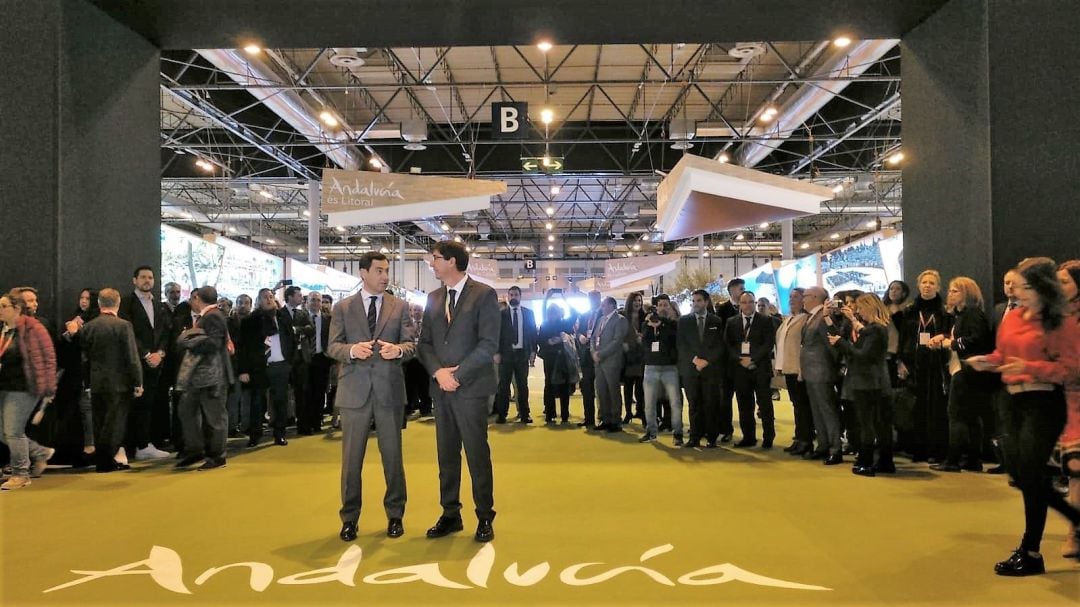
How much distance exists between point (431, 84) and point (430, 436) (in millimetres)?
5914

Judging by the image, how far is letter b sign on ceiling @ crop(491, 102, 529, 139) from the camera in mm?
10273

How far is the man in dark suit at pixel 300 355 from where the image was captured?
24.0 ft

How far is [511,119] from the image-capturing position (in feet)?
33.9

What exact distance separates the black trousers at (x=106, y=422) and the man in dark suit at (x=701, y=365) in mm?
5118

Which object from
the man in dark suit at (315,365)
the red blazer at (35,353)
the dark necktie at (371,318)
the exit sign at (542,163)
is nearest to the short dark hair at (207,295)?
the red blazer at (35,353)

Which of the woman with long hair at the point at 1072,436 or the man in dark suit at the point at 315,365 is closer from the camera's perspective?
the woman with long hair at the point at 1072,436

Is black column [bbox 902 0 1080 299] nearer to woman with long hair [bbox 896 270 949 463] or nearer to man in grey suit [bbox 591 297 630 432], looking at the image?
woman with long hair [bbox 896 270 949 463]

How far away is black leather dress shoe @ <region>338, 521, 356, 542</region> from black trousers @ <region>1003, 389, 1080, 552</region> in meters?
3.47

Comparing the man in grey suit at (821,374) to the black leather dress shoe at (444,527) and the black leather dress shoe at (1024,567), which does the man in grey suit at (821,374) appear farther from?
the black leather dress shoe at (444,527)

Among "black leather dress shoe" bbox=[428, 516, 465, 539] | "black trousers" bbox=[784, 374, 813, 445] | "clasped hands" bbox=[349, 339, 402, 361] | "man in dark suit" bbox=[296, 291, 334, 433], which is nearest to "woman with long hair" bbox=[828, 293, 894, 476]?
"black trousers" bbox=[784, 374, 813, 445]

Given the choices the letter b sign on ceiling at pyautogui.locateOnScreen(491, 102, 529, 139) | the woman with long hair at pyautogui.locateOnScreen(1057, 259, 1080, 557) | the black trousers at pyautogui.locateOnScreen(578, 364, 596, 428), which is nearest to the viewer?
the woman with long hair at pyautogui.locateOnScreen(1057, 259, 1080, 557)

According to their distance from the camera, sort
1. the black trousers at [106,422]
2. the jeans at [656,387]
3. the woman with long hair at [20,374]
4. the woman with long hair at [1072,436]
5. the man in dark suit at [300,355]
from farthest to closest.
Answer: the man in dark suit at [300,355] → the jeans at [656,387] → the black trousers at [106,422] → the woman with long hair at [20,374] → the woman with long hair at [1072,436]

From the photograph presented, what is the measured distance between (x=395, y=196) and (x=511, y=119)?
3333mm

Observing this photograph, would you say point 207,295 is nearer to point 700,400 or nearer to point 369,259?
point 369,259
